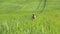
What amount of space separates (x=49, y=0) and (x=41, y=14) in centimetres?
18

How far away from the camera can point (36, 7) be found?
1.35 metres

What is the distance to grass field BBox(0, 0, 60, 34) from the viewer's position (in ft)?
3.91

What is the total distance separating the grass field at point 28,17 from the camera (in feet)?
3.91

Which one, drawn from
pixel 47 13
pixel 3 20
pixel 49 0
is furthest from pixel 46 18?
pixel 3 20

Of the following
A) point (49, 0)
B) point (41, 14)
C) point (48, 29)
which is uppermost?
point (49, 0)

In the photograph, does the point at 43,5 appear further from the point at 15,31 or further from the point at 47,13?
the point at 15,31

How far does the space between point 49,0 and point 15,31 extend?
1.48ft

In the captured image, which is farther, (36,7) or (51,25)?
(36,7)

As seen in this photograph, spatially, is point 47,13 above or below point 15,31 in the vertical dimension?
above

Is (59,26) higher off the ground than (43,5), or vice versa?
(43,5)

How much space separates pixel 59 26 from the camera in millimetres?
1213

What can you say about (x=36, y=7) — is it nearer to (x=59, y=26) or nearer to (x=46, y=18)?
(x=46, y=18)

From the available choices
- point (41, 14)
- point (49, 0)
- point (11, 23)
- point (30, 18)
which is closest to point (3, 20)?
point (11, 23)

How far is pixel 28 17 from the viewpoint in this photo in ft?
4.21
